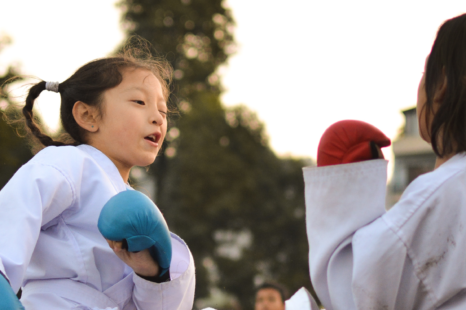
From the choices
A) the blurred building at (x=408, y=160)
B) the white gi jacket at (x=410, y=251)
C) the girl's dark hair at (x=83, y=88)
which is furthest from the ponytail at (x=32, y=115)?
the blurred building at (x=408, y=160)

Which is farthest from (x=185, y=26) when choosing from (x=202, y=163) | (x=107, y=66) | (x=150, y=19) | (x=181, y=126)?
(x=107, y=66)

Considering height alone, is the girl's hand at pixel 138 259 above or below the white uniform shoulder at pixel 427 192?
below

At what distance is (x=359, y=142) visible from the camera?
160 cm

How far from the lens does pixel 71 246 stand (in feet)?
5.71

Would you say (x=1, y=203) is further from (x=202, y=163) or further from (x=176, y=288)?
(x=202, y=163)

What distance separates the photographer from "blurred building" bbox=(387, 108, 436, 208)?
98.9 ft

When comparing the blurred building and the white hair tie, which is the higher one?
Answer: the white hair tie

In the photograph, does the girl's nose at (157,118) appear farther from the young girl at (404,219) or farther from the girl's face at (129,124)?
the young girl at (404,219)

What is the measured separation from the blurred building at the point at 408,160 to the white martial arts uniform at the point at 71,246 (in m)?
29.4

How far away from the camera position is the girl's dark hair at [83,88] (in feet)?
6.88

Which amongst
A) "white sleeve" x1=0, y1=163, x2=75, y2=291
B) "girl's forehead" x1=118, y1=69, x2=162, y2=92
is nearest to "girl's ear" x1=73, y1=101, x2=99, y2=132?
"girl's forehead" x1=118, y1=69, x2=162, y2=92

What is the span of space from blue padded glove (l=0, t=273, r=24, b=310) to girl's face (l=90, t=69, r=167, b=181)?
0.77 metres

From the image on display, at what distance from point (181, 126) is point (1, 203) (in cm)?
1710

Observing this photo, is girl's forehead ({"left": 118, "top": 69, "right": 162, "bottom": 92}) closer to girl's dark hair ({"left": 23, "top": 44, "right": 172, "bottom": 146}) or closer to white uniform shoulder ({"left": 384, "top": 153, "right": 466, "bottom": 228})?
girl's dark hair ({"left": 23, "top": 44, "right": 172, "bottom": 146})
